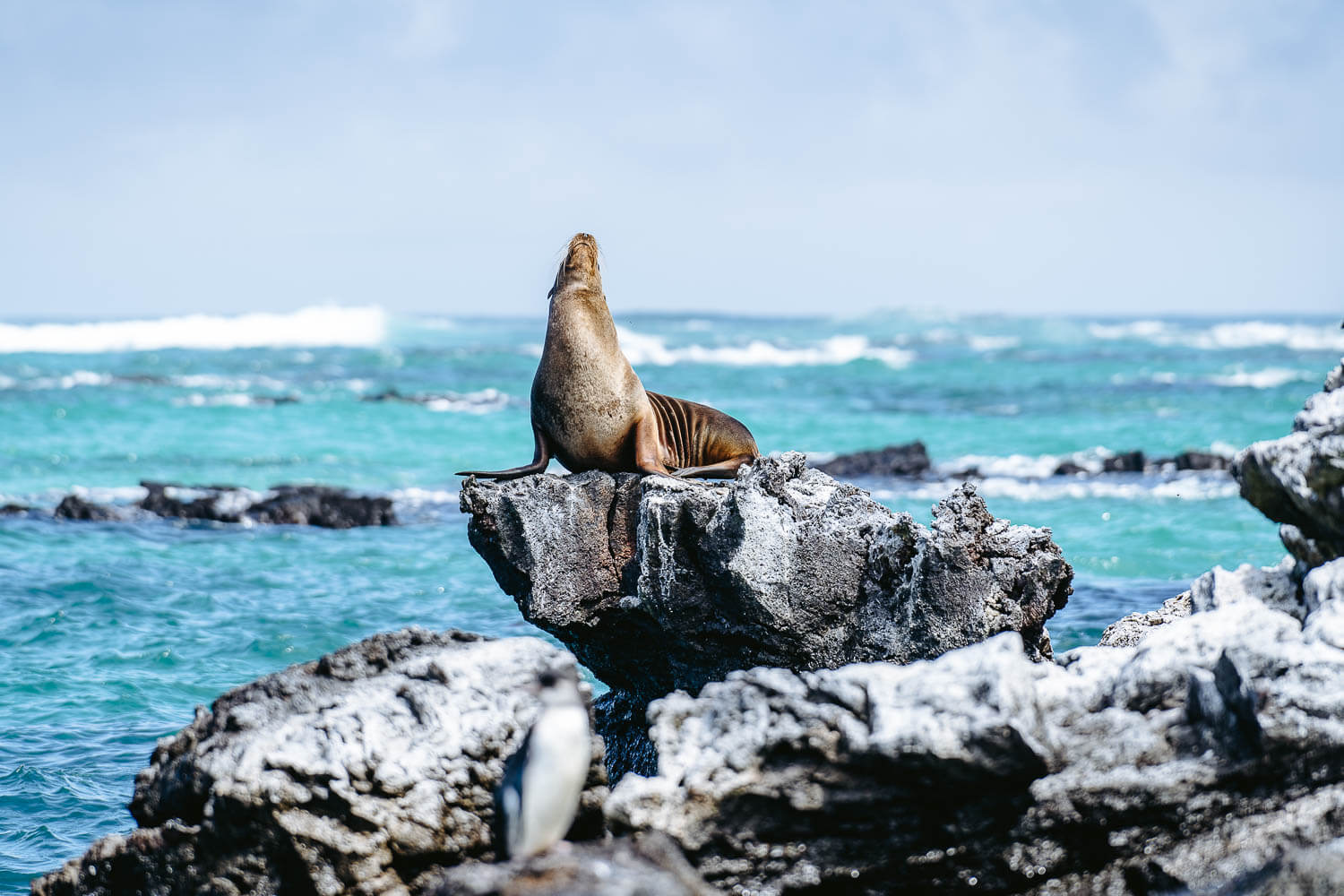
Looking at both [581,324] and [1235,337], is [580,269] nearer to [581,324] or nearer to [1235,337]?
[581,324]

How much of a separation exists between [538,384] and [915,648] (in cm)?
202

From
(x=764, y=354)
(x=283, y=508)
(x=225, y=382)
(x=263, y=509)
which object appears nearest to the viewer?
(x=283, y=508)

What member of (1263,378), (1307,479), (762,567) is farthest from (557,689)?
(1263,378)

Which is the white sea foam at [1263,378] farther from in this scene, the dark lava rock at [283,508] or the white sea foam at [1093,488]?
the dark lava rock at [283,508]

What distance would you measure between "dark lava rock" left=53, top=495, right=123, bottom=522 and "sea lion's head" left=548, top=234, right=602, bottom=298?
9282 mm

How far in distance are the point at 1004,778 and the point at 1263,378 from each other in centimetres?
→ 3201

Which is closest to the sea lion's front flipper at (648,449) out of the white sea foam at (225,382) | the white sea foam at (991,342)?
the white sea foam at (225,382)

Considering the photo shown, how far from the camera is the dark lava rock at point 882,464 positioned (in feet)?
53.2

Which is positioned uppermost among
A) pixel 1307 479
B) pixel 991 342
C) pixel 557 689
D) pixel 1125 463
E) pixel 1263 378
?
pixel 991 342

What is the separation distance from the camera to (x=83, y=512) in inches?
535

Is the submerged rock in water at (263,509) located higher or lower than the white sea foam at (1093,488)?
lower

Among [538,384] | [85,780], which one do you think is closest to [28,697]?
[85,780]

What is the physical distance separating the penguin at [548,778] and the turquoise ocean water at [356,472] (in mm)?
2913

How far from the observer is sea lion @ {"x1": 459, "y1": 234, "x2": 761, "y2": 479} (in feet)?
18.9
